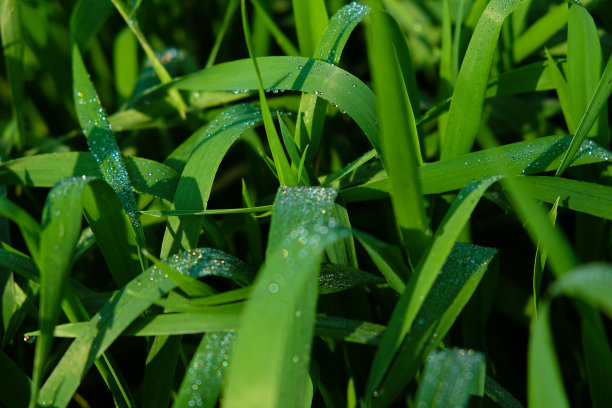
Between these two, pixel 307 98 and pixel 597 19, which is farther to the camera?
pixel 597 19

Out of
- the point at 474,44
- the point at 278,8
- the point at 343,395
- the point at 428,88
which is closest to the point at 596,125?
the point at 474,44

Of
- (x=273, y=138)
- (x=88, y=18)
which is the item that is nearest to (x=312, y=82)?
(x=273, y=138)

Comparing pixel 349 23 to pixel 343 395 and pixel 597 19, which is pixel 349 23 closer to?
pixel 343 395

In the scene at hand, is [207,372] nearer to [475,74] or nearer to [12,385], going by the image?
[12,385]

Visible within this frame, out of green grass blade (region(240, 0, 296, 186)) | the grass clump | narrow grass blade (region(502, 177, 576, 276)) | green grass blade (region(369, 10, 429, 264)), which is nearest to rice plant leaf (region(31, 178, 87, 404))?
the grass clump

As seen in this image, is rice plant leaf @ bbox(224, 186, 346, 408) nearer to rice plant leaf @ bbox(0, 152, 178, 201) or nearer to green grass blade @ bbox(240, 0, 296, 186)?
green grass blade @ bbox(240, 0, 296, 186)

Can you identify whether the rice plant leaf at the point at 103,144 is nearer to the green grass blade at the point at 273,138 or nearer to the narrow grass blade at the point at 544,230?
the green grass blade at the point at 273,138
